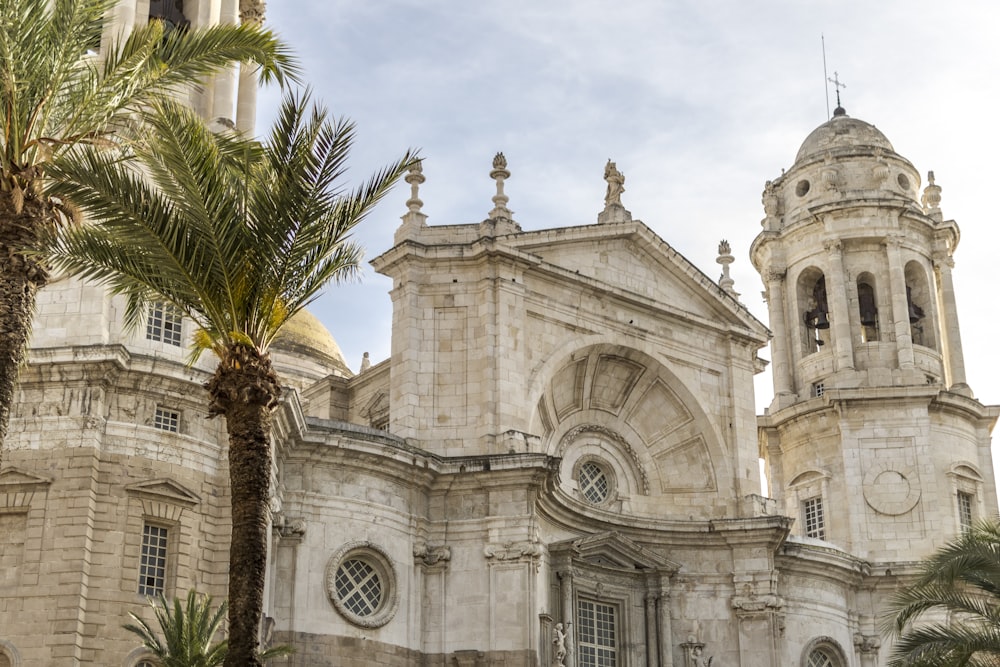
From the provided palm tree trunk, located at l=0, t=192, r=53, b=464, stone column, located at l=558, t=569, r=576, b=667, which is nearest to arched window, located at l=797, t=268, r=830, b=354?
stone column, located at l=558, t=569, r=576, b=667

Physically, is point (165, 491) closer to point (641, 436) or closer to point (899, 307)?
point (641, 436)

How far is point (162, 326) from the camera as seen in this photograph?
3173cm

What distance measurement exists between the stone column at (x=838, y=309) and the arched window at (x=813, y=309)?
1.06 m

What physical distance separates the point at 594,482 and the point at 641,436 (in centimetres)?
208

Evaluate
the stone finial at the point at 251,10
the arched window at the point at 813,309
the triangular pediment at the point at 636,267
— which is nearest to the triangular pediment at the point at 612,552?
the triangular pediment at the point at 636,267

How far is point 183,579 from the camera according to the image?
2866 centimetres

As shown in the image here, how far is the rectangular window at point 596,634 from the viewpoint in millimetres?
36312

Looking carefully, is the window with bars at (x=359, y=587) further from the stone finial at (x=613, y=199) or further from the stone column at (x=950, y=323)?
the stone column at (x=950, y=323)

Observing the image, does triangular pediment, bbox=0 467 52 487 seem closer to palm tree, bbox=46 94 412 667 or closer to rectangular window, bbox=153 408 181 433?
rectangular window, bbox=153 408 181 433

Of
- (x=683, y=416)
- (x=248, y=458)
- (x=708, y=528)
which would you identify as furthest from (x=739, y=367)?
(x=248, y=458)

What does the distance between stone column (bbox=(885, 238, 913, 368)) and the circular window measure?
20712 mm

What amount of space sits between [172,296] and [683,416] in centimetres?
2278

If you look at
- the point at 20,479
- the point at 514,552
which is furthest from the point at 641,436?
the point at 20,479

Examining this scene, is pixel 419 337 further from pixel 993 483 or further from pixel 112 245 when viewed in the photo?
pixel 993 483
